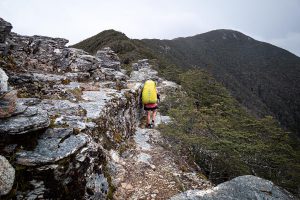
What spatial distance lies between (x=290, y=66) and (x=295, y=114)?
51922 mm

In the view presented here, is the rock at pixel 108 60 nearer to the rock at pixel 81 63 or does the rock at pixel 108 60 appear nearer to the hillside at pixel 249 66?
the rock at pixel 81 63

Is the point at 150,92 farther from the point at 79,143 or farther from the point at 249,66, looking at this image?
the point at 249,66

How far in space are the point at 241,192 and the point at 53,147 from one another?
4.26 meters

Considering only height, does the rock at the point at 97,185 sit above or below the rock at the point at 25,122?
below

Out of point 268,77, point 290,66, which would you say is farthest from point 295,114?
point 290,66

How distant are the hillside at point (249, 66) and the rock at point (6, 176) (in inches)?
4142

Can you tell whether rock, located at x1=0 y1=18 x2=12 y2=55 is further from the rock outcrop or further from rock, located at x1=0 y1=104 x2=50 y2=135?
rock, located at x1=0 y1=104 x2=50 y2=135

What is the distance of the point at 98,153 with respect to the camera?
231 inches

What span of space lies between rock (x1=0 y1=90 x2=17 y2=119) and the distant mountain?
95.9 m

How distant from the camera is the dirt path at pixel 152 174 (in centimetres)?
642

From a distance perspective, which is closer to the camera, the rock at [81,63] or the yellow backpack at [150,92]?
the yellow backpack at [150,92]

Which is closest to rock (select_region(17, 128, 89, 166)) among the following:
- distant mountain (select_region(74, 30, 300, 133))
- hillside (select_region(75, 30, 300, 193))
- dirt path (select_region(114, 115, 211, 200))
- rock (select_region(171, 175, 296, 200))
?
dirt path (select_region(114, 115, 211, 200))

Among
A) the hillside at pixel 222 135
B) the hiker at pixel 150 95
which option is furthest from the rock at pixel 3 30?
the hillside at pixel 222 135

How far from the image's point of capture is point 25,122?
4.64m
